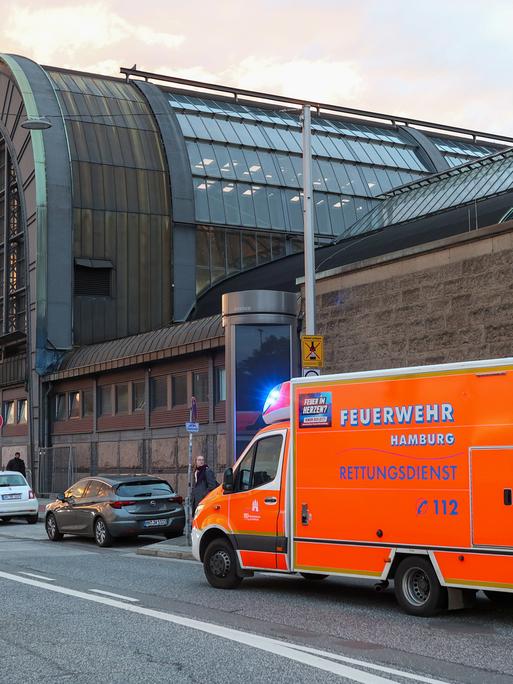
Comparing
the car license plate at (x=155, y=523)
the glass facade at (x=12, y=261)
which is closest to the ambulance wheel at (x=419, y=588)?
the car license plate at (x=155, y=523)

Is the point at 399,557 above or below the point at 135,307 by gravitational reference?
below

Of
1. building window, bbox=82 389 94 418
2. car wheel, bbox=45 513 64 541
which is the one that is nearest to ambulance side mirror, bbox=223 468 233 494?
car wheel, bbox=45 513 64 541

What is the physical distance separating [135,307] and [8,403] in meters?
7.58

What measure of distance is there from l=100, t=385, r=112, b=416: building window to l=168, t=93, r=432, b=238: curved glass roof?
9.92m

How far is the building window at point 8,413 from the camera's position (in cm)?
4453

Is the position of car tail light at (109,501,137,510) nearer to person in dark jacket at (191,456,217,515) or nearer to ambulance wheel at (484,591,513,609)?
person in dark jacket at (191,456,217,515)

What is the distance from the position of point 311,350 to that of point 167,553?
468 centimetres

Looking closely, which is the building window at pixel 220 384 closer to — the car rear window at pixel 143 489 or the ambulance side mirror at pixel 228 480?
the car rear window at pixel 143 489

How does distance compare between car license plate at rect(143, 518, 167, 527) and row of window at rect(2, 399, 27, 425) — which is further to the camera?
row of window at rect(2, 399, 27, 425)

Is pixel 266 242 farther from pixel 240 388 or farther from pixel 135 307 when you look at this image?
pixel 240 388

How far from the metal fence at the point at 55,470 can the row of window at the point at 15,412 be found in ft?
12.0

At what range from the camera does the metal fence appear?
39.0 metres

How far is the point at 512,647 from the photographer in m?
9.73

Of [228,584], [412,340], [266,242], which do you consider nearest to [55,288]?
[266,242]
